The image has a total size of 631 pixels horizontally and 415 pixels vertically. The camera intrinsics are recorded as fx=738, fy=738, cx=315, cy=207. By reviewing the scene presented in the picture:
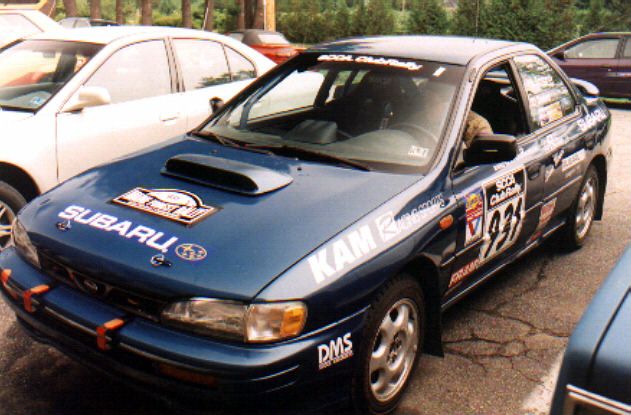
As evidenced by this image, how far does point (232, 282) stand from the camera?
8.85 ft

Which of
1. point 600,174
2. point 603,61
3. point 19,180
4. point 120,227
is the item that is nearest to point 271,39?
A: point 603,61

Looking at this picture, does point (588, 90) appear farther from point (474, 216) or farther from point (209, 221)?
point (209, 221)

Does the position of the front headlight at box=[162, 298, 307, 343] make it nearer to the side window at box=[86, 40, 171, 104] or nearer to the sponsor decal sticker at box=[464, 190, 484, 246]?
the sponsor decal sticker at box=[464, 190, 484, 246]

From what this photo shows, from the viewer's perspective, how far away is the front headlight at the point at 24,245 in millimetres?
3264

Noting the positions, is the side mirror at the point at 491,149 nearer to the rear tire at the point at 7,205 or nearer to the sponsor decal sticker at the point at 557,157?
the sponsor decal sticker at the point at 557,157

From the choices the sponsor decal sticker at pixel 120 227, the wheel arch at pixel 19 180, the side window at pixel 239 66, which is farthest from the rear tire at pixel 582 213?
the wheel arch at pixel 19 180

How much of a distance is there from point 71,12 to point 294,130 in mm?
31405

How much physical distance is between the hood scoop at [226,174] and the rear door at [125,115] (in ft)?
5.65

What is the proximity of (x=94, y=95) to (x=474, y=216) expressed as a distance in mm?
2771

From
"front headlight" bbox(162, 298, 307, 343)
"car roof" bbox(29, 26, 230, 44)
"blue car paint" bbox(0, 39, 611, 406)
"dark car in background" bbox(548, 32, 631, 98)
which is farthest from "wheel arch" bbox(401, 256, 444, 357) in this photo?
"dark car in background" bbox(548, 32, 631, 98)

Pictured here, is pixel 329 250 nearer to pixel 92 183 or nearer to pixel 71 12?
pixel 92 183

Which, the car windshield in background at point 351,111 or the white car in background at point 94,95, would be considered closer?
the car windshield in background at point 351,111

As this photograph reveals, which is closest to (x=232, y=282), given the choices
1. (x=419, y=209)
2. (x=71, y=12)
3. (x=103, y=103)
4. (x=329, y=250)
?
(x=329, y=250)

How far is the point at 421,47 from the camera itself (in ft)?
14.0
